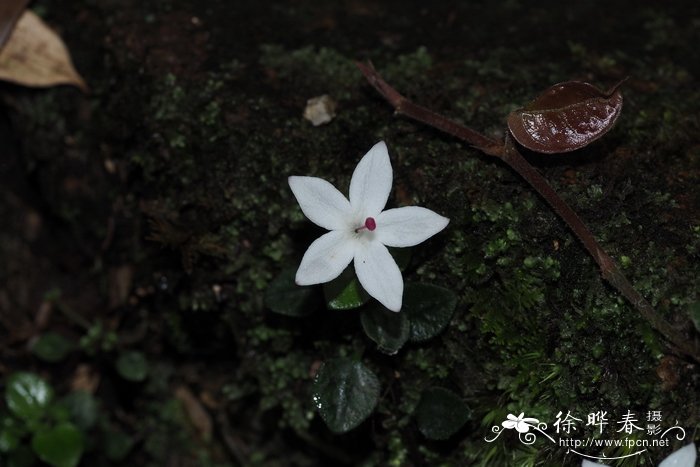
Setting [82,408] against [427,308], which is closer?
[427,308]

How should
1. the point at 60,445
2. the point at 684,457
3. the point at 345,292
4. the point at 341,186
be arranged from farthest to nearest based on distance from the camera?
the point at 60,445 < the point at 341,186 < the point at 345,292 < the point at 684,457

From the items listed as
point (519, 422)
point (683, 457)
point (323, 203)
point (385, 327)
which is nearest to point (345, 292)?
point (385, 327)

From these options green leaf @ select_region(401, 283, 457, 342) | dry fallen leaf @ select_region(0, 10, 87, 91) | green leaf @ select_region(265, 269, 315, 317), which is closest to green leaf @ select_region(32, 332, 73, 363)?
dry fallen leaf @ select_region(0, 10, 87, 91)

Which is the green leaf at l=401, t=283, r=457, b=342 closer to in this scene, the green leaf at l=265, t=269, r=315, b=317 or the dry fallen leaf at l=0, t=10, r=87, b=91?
the green leaf at l=265, t=269, r=315, b=317

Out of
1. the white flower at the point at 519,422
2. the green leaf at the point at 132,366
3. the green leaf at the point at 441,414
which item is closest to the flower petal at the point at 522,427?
the white flower at the point at 519,422

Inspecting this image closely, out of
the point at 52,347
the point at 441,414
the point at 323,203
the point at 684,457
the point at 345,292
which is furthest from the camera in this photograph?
the point at 52,347

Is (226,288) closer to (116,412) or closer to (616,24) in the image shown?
(116,412)

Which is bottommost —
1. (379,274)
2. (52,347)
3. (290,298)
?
(52,347)

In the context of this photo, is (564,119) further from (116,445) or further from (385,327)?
(116,445)

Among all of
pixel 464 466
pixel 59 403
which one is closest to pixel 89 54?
pixel 59 403
